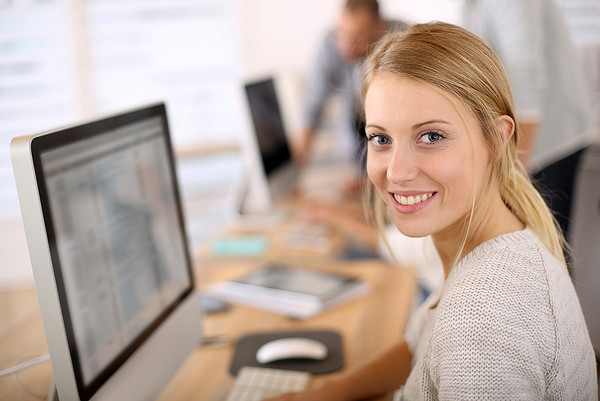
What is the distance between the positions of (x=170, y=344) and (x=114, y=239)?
25 centimetres

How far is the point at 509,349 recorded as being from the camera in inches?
27.4

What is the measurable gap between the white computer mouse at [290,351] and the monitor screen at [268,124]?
918 millimetres

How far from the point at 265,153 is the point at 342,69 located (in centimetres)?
81

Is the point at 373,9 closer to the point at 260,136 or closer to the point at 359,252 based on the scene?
the point at 260,136

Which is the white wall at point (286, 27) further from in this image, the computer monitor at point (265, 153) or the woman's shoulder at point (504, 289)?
the woman's shoulder at point (504, 289)

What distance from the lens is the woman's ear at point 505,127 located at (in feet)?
2.69

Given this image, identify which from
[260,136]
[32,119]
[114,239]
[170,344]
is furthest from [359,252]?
[32,119]

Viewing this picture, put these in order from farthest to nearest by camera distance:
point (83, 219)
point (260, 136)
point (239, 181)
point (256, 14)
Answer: point (256, 14)
point (239, 181)
point (260, 136)
point (83, 219)

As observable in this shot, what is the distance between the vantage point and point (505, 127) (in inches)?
32.6

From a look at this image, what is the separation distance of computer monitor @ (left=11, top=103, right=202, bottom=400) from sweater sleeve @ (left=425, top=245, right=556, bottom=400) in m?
0.46

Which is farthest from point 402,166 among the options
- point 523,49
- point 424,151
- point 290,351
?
point 523,49

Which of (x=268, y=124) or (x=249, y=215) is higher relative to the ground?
(x=268, y=124)

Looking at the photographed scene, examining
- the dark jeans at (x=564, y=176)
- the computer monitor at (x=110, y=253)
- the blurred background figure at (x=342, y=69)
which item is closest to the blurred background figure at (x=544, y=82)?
the dark jeans at (x=564, y=176)

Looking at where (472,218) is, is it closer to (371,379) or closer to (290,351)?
(371,379)
